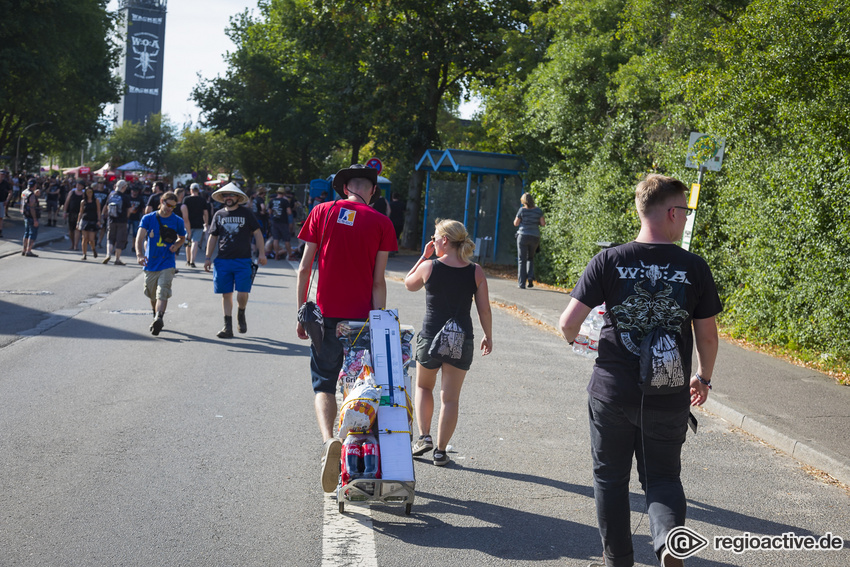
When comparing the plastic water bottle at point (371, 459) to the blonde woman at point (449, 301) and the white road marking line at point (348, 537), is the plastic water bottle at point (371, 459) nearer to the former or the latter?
the white road marking line at point (348, 537)

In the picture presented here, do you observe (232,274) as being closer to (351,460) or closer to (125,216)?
(351,460)

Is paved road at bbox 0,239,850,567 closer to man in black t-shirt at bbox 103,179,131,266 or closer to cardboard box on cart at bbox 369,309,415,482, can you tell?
cardboard box on cart at bbox 369,309,415,482

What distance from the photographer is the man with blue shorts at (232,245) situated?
33.3 ft

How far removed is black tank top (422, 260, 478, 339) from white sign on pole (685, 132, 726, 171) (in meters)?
6.40

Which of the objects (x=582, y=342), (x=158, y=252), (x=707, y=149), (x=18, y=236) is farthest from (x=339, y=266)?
(x=18, y=236)

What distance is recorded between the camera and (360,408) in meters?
4.56

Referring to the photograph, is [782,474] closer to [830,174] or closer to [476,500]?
[476,500]

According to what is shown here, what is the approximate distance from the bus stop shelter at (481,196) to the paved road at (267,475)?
1360 cm

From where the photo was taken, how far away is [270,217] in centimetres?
2270

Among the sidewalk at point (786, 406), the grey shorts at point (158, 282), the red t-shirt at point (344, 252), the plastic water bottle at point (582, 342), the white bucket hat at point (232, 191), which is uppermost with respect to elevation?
the white bucket hat at point (232, 191)

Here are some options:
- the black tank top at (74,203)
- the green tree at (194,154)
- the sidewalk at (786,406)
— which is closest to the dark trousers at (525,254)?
the sidewalk at (786,406)

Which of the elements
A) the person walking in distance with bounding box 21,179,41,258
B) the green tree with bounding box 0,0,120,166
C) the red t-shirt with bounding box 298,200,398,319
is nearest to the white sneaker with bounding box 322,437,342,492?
the red t-shirt with bounding box 298,200,398,319

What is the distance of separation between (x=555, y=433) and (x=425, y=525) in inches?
94.1

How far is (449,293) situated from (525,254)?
12.2m
